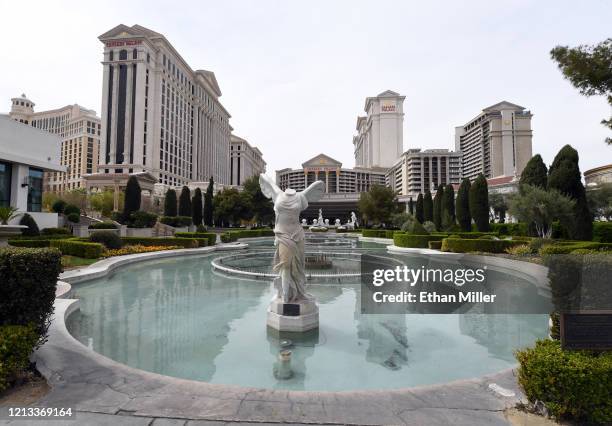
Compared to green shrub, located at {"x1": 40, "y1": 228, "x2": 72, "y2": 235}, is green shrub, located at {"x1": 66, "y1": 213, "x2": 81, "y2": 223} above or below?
above

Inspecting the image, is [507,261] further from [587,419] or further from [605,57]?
[587,419]

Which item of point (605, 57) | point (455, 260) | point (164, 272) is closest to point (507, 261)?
point (455, 260)

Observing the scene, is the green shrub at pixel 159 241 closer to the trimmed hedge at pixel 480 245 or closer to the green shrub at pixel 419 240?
the green shrub at pixel 419 240

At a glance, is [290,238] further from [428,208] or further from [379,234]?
[428,208]

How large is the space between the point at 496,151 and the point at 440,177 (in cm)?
2484

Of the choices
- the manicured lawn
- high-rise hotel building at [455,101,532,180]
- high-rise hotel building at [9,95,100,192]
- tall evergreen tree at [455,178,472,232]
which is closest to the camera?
the manicured lawn

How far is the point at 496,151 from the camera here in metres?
115

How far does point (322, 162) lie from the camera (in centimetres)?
12488

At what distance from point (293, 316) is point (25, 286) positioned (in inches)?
171

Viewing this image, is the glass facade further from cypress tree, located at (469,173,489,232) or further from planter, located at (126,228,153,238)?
cypress tree, located at (469,173,489,232)

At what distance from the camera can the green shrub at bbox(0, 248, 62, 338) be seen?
3887 mm

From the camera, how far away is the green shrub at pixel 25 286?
3887mm

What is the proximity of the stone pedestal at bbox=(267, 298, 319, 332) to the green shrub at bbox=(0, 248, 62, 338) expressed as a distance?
3.81 metres

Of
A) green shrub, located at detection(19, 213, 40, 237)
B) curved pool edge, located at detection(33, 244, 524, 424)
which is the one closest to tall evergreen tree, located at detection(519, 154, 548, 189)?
curved pool edge, located at detection(33, 244, 524, 424)
